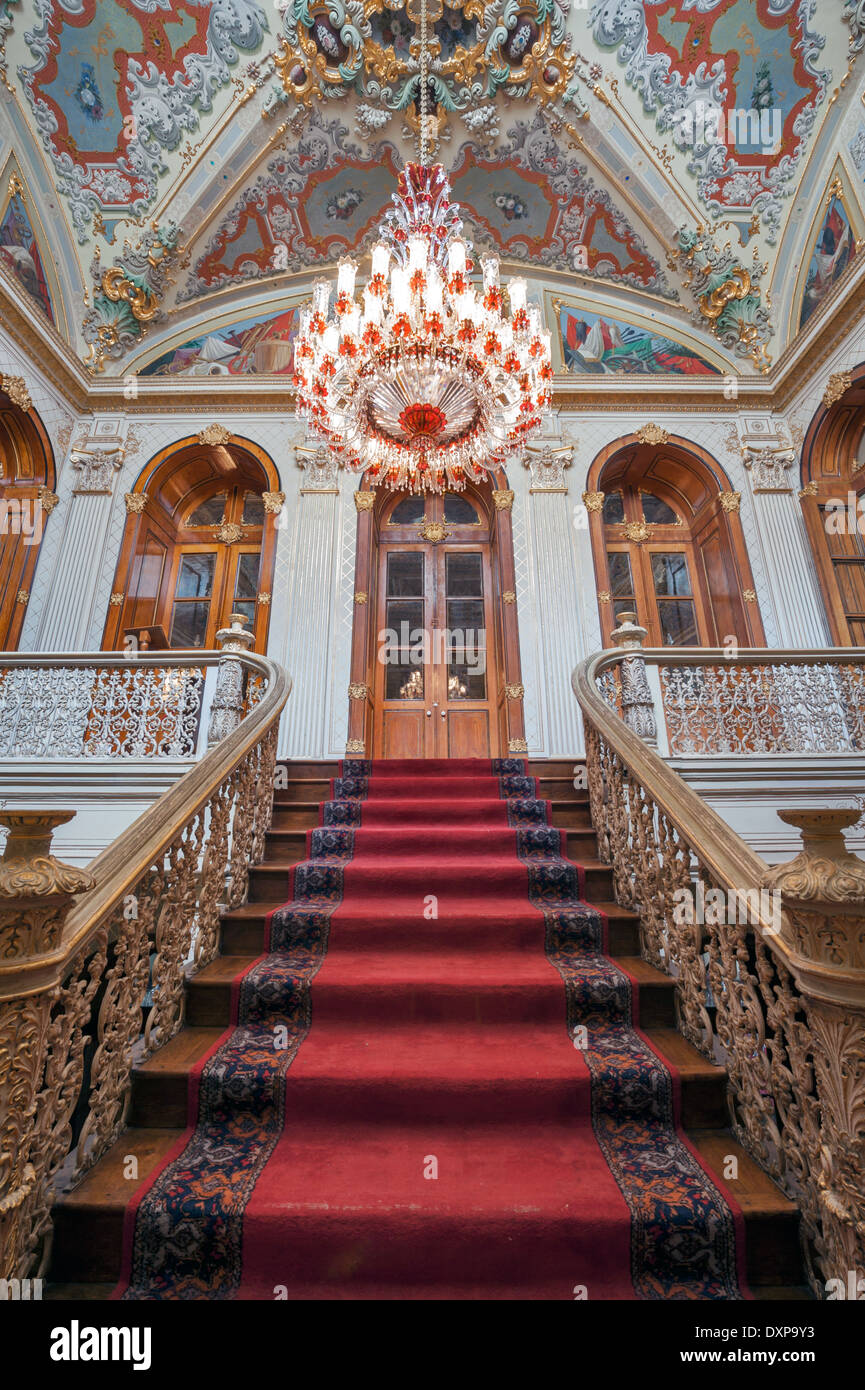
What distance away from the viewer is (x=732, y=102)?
6574mm

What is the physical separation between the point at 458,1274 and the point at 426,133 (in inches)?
362

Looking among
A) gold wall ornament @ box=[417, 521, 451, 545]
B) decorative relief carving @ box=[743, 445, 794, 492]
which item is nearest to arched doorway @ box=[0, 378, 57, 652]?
gold wall ornament @ box=[417, 521, 451, 545]

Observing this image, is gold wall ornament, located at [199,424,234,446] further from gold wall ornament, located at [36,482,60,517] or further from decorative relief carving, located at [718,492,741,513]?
decorative relief carving, located at [718,492,741,513]

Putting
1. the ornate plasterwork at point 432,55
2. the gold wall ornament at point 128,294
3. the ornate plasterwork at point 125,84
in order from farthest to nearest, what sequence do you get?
the gold wall ornament at point 128,294 < the ornate plasterwork at point 432,55 < the ornate plasterwork at point 125,84

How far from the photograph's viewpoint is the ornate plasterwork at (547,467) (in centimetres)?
727

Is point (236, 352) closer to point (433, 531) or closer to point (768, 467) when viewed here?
point (433, 531)

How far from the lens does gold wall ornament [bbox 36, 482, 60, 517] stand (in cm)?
688

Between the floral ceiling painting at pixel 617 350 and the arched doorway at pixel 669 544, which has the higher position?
the floral ceiling painting at pixel 617 350

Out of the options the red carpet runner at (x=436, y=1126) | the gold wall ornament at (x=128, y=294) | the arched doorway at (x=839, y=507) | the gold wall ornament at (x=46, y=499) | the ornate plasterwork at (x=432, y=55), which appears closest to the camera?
the red carpet runner at (x=436, y=1126)

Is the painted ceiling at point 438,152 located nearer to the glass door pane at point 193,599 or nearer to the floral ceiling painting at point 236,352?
the floral ceiling painting at point 236,352

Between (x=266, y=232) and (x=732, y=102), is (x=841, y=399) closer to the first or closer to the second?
(x=732, y=102)

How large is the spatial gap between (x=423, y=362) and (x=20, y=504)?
5.26 metres

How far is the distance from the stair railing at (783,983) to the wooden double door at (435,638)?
4087mm

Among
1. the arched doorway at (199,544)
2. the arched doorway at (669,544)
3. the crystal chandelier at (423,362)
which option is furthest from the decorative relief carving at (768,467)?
the arched doorway at (199,544)
